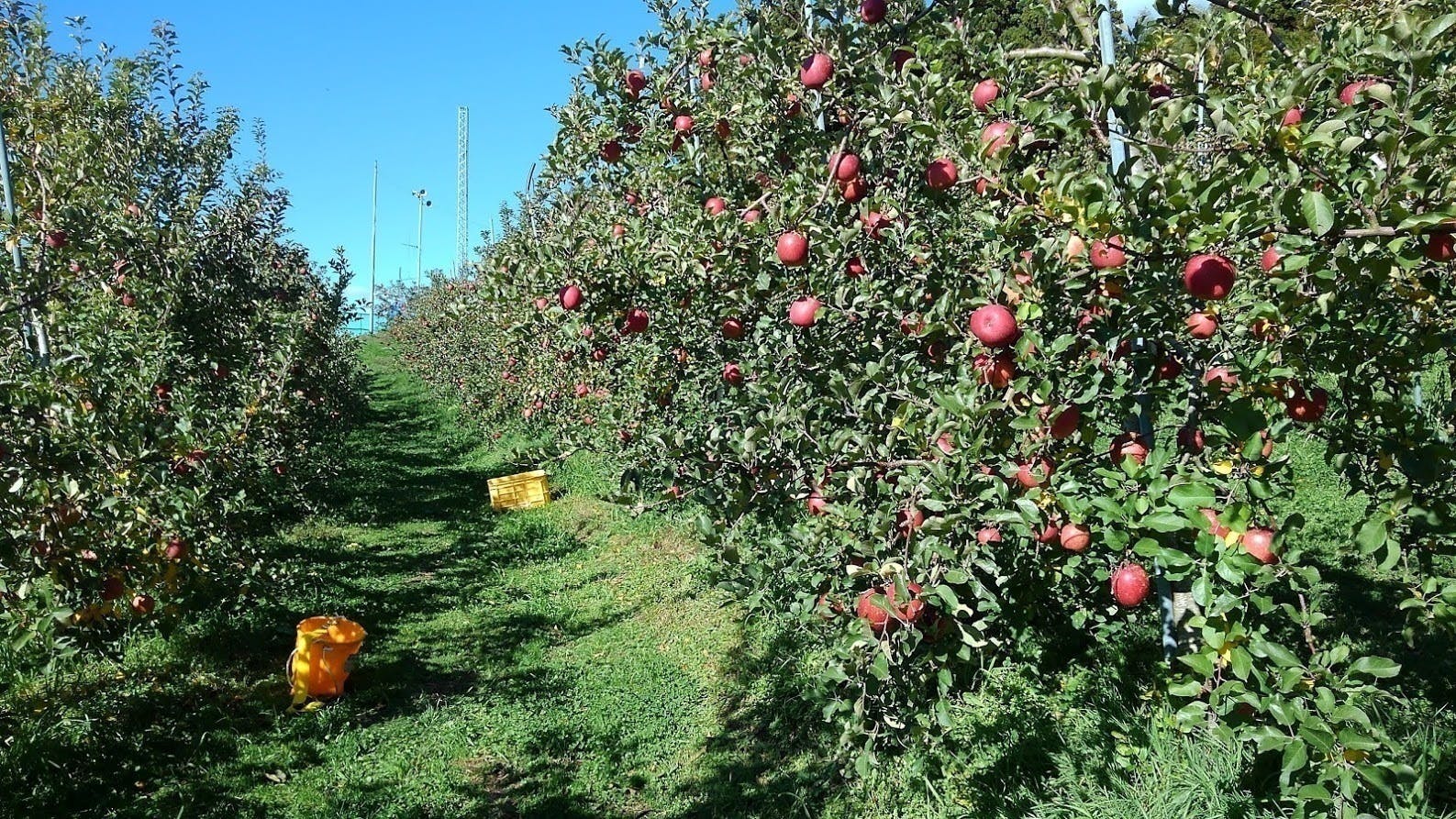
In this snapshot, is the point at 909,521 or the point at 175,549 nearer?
the point at 909,521

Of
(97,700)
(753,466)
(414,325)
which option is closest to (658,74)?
(753,466)

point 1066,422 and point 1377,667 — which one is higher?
point 1066,422

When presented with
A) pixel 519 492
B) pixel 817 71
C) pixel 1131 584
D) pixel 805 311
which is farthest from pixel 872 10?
pixel 519 492

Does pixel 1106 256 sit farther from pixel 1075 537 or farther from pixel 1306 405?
pixel 1306 405

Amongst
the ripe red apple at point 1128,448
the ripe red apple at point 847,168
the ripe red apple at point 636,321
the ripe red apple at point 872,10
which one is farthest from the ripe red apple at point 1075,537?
the ripe red apple at point 636,321

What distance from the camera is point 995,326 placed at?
1.98 m

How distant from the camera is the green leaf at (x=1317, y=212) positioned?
1.54m

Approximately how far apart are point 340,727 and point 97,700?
45.7 inches

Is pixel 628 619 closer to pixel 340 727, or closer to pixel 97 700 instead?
pixel 340 727

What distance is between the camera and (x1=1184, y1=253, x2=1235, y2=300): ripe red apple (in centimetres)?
183

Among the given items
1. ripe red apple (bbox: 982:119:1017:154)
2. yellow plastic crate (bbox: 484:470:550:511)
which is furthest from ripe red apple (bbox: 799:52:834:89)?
yellow plastic crate (bbox: 484:470:550:511)

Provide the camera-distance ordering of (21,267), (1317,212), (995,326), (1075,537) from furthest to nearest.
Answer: (21,267) → (1075,537) → (995,326) → (1317,212)

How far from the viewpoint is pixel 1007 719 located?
3.59 metres

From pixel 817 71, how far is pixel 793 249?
61 cm
